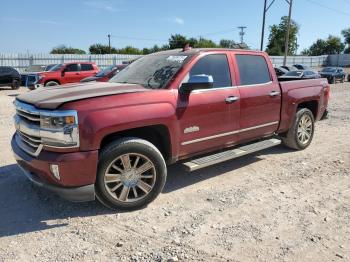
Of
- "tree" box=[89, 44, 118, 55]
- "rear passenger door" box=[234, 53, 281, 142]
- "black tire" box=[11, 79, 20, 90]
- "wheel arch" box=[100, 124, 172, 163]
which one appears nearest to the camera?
"wheel arch" box=[100, 124, 172, 163]

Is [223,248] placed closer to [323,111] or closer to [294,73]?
[323,111]

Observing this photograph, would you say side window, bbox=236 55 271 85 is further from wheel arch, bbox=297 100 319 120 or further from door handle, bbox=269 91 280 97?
wheel arch, bbox=297 100 319 120

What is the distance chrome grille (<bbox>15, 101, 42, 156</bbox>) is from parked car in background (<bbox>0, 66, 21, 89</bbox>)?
785 inches

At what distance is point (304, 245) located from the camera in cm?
354

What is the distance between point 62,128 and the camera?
375 centimetres

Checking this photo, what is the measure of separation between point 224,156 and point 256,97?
1059mm

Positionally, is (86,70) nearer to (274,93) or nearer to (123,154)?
(274,93)

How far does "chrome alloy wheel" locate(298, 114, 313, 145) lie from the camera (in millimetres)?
6812

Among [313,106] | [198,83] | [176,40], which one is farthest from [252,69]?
[176,40]

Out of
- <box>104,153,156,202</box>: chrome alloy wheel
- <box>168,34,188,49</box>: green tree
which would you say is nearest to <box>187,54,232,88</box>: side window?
<box>104,153,156,202</box>: chrome alloy wheel

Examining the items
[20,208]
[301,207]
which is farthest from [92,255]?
[301,207]

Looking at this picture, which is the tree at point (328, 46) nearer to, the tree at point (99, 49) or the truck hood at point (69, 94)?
the tree at point (99, 49)

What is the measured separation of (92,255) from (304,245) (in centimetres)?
200

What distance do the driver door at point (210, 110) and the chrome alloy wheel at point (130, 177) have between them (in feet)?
Answer: 1.98
